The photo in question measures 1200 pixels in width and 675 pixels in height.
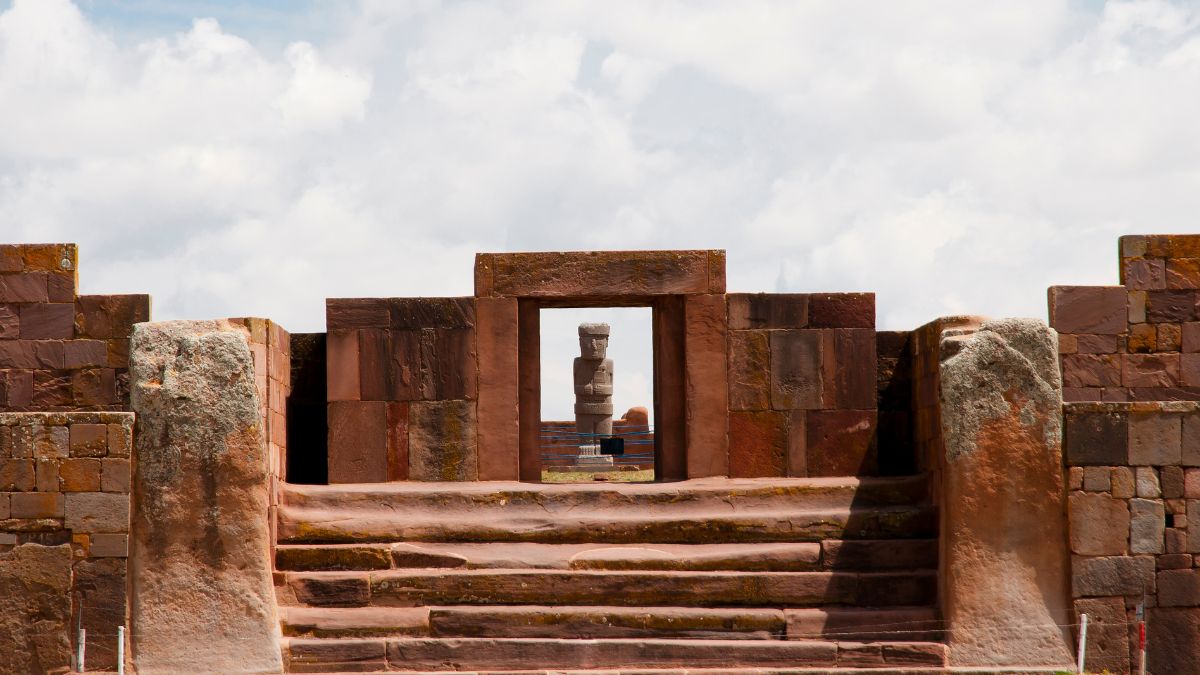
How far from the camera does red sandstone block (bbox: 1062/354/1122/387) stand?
1439 cm

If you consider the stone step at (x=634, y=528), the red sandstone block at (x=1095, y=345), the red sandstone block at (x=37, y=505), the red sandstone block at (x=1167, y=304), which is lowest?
the stone step at (x=634, y=528)

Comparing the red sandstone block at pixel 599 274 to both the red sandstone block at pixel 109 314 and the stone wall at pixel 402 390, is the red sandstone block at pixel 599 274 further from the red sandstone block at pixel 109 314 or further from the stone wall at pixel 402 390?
the red sandstone block at pixel 109 314

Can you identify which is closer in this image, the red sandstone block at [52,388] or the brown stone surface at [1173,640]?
the brown stone surface at [1173,640]

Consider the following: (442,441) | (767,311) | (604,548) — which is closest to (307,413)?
(442,441)

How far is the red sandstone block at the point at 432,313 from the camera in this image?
12375mm

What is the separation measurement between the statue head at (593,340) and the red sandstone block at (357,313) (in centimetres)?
1462

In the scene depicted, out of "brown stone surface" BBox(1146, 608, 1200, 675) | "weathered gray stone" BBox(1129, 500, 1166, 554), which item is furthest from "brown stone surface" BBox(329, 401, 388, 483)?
"brown stone surface" BBox(1146, 608, 1200, 675)

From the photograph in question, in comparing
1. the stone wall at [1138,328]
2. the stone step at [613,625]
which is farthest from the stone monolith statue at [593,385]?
the stone step at [613,625]

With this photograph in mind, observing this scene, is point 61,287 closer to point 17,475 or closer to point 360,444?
point 360,444

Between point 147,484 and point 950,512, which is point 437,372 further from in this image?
point 950,512

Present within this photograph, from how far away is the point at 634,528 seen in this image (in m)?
11.2

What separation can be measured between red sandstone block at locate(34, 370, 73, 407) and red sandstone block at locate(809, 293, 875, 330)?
7386mm

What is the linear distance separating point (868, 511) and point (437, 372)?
12.6 feet

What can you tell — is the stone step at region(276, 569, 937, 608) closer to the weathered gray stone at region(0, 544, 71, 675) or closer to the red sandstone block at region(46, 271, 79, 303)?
the weathered gray stone at region(0, 544, 71, 675)
